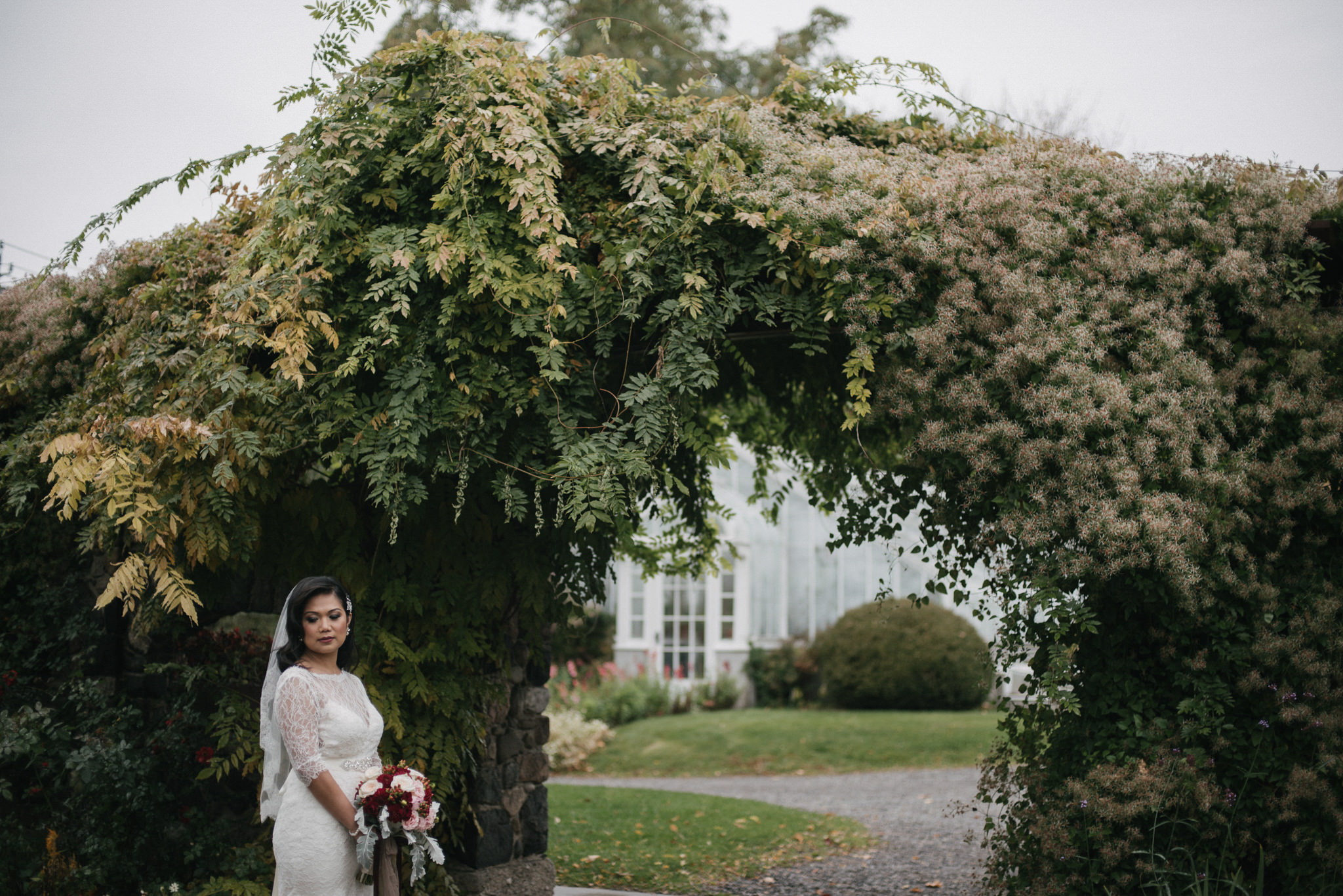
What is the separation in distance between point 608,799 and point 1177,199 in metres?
7.43

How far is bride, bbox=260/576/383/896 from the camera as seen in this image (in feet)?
9.06

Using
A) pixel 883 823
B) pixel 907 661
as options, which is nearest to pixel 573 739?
pixel 883 823

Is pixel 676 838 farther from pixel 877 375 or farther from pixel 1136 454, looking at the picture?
pixel 1136 454

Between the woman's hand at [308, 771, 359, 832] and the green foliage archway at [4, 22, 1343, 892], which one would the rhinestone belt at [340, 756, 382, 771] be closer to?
→ the woman's hand at [308, 771, 359, 832]

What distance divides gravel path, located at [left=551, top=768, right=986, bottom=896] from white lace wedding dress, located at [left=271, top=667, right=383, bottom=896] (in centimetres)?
294

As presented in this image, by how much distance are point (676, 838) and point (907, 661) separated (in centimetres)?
627

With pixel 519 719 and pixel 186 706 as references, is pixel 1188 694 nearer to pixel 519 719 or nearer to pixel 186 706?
pixel 519 719

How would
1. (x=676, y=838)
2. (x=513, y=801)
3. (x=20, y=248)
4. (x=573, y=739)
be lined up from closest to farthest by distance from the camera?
(x=513, y=801) → (x=20, y=248) → (x=676, y=838) → (x=573, y=739)

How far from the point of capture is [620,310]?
11.9 ft

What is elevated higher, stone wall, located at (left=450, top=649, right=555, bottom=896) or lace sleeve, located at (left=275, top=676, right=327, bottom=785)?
lace sleeve, located at (left=275, top=676, right=327, bottom=785)

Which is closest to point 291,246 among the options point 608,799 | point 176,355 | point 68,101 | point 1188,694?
point 176,355

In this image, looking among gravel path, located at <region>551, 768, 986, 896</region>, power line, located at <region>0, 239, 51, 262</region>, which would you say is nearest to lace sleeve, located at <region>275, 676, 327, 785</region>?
gravel path, located at <region>551, 768, 986, 896</region>

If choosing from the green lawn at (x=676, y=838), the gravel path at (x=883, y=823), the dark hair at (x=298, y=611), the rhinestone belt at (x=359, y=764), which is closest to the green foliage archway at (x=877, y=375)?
the dark hair at (x=298, y=611)

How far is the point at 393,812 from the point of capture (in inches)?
107
